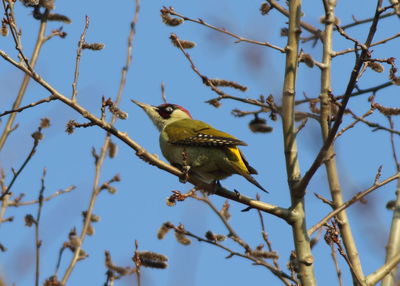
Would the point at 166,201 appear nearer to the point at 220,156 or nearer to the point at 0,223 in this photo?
the point at 220,156

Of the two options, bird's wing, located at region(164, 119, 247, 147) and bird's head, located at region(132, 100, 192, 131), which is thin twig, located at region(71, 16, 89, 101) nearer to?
bird's wing, located at region(164, 119, 247, 147)

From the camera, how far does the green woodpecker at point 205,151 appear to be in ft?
19.0

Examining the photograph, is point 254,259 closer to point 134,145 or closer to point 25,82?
point 134,145

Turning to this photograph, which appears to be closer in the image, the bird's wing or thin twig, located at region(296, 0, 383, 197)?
thin twig, located at region(296, 0, 383, 197)

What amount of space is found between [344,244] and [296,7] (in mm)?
1998

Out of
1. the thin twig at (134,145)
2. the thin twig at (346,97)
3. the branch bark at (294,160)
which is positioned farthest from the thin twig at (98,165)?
the thin twig at (346,97)

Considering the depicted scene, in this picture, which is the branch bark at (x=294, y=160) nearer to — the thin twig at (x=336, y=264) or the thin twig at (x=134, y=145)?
the thin twig at (x=134, y=145)

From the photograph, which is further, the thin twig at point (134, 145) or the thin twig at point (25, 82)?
the thin twig at point (25, 82)

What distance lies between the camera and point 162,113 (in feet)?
24.4

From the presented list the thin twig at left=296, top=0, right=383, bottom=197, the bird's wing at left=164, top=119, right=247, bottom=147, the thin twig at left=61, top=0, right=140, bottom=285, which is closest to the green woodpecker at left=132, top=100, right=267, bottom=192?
the bird's wing at left=164, top=119, right=247, bottom=147

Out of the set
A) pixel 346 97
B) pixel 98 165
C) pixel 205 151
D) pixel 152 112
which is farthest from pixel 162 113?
pixel 346 97

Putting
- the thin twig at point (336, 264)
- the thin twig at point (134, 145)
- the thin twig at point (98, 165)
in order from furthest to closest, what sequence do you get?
1. the thin twig at point (98, 165)
2. the thin twig at point (336, 264)
3. the thin twig at point (134, 145)

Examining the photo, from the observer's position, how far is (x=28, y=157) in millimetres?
5500

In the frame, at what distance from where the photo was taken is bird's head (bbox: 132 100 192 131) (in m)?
7.32
